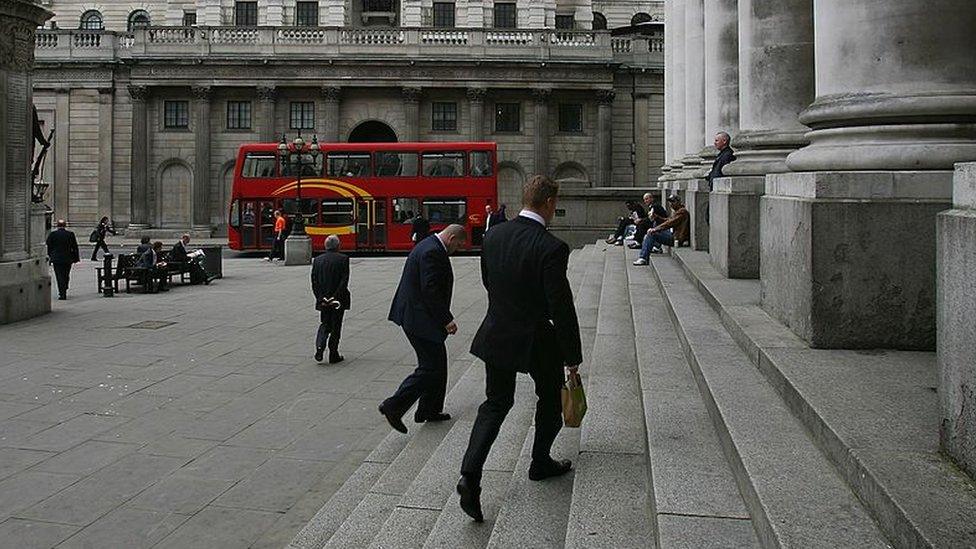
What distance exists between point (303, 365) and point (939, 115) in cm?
747

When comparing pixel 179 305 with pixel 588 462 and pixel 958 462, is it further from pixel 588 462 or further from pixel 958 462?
pixel 958 462

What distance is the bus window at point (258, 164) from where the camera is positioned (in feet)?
103

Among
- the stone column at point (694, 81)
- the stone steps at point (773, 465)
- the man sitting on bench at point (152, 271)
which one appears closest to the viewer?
the stone steps at point (773, 465)

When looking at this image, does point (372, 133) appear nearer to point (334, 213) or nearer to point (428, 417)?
point (334, 213)

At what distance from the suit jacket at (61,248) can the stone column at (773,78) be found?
14114 millimetres

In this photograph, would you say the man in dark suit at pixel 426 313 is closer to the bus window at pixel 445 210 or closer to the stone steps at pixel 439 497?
the stone steps at pixel 439 497

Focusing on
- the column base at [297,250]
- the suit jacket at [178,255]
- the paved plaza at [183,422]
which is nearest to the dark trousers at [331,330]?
the paved plaza at [183,422]

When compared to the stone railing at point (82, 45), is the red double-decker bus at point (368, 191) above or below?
below

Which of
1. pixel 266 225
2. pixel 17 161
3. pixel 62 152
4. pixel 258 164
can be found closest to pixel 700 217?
pixel 17 161

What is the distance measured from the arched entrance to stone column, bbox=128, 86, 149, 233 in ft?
32.9

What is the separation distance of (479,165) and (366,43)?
44.5 feet

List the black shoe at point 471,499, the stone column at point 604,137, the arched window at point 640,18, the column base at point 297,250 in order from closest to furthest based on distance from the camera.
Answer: the black shoe at point 471,499, the column base at point 297,250, the stone column at point 604,137, the arched window at point 640,18

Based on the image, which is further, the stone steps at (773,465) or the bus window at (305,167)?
the bus window at (305,167)

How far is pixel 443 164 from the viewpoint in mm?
30781
